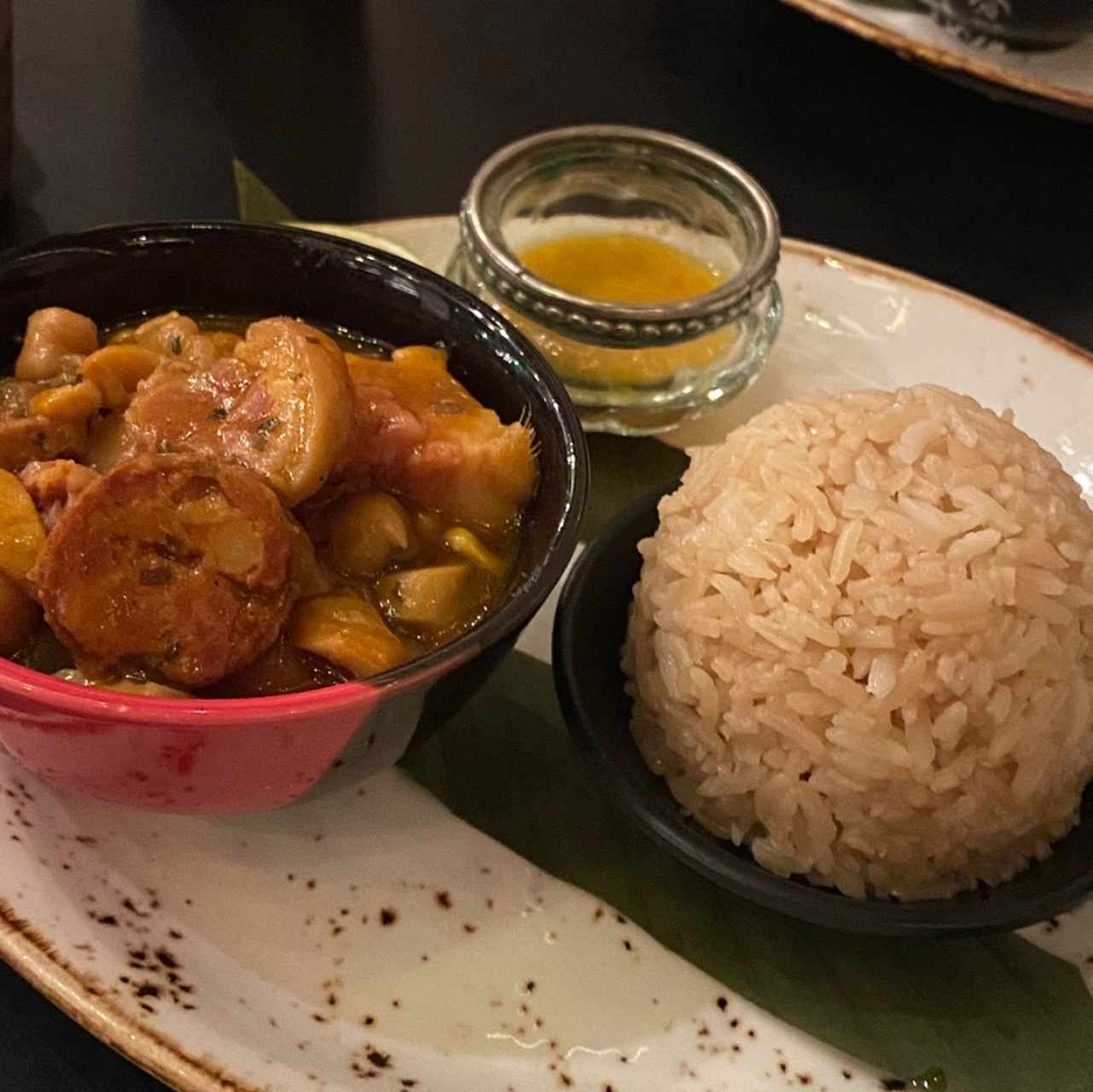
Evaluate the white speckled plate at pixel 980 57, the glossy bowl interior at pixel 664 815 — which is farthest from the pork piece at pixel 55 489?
the white speckled plate at pixel 980 57

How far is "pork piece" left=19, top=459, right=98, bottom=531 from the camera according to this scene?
1.46m

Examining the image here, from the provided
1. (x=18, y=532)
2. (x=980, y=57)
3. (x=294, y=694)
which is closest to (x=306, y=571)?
(x=294, y=694)

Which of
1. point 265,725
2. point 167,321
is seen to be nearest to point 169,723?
point 265,725

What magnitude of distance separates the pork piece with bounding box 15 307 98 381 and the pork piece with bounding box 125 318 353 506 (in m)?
0.13

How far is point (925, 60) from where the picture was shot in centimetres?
318

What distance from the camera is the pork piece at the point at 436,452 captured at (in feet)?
5.40

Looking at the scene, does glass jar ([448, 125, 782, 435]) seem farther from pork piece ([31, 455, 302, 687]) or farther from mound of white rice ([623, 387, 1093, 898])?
pork piece ([31, 455, 302, 687])

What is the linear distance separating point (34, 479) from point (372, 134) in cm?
196

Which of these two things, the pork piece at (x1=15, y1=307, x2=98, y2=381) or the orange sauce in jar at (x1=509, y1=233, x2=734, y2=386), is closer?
the pork piece at (x1=15, y1=307, x2=98, y2=381)

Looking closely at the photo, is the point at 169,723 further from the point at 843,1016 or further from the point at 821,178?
the point at 821,178

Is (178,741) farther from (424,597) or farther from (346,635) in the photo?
(424,597)

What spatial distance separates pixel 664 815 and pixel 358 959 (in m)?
0.39

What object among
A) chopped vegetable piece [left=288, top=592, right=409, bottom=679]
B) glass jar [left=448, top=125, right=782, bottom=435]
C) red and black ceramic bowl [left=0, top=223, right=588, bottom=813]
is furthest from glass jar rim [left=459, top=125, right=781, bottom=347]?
chopped vegetable piece [left=288, top=592, right=409, bottom=679]

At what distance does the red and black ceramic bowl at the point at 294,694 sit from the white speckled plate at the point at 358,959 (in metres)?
0.11
